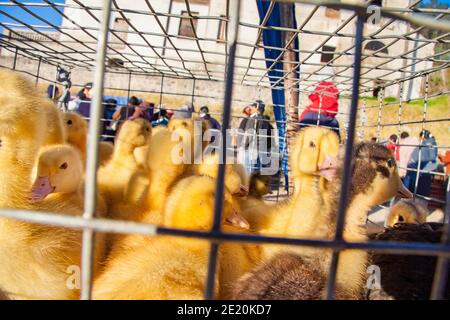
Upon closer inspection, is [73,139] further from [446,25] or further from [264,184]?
[446,25]

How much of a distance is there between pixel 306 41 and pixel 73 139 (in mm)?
8292

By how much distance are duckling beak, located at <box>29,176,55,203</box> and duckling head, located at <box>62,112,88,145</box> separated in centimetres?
76

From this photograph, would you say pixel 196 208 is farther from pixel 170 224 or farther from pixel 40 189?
pixel 40 189

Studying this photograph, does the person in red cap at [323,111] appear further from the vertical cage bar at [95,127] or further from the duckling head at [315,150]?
the vertical cage bar at [95,127]

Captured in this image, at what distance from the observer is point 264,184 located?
189cm

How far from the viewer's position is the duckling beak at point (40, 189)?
2.97 feet

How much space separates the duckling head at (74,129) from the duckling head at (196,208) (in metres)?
0.95

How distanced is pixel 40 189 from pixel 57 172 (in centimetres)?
10

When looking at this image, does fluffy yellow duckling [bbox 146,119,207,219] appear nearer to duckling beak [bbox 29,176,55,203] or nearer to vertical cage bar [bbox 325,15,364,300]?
duckling beak [bbox 29,176,55,203]

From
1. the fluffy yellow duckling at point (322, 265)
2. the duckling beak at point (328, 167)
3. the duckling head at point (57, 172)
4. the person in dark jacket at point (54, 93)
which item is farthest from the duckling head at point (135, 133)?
the fluffy yellow duckling at point (322, 265)

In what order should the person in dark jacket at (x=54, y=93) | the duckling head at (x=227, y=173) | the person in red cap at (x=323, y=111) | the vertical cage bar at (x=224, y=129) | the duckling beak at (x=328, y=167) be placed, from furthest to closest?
the person in red cap at (x=323, y=111) → the person in dark jacket at (x=54, y=93) → the duckling head at (x=227, y=173) → the duckling beak at (x=328, y=167) → the vertical cage bar at (x=224, y=129)
